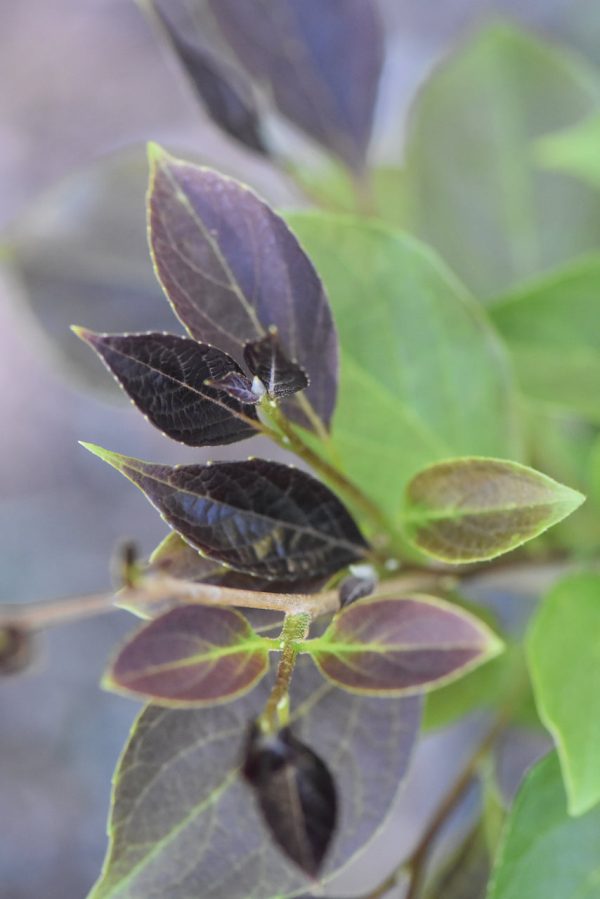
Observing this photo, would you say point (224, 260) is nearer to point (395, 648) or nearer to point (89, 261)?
point (395, 648)

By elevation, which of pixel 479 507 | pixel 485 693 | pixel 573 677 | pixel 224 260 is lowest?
pixel 485 693

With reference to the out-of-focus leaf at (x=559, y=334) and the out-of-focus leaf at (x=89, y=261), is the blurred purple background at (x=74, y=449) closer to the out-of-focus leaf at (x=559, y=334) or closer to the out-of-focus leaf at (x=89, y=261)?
the out-of-focus leaf at (x=89, y=261)

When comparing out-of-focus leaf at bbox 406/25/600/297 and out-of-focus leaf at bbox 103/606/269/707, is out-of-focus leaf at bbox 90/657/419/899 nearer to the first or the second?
out-of-focus leaf at bbox 103/606/269/707

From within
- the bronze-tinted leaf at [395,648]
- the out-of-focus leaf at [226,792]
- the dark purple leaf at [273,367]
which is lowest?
the out-of-focus leaf at [226,792]

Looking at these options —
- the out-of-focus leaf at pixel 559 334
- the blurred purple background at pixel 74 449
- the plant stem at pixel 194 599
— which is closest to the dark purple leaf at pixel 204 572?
the plant stem at pixel 194 599

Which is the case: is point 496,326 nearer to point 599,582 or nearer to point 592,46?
point 599,582

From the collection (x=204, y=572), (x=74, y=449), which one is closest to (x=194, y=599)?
(x=204, y=572)
